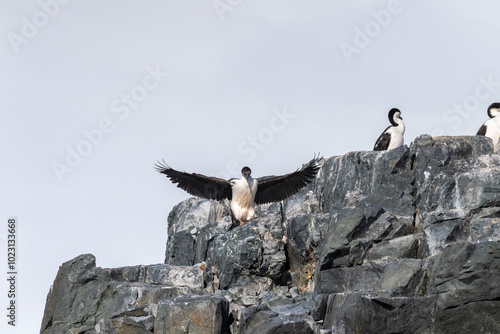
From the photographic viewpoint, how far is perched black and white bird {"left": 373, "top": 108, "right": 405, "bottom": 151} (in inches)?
861

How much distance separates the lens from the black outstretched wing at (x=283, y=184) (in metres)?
21.0

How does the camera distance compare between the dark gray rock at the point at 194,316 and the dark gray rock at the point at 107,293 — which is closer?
the dark gray rock at the point at 194,316

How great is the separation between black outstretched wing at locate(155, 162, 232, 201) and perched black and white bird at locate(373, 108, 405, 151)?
429 cm

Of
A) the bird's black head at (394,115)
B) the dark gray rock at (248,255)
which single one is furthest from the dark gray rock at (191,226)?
the bird's black head at (394,115)

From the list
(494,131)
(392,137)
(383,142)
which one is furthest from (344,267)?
→ (494,131)

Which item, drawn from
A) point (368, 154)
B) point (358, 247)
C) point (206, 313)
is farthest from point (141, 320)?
point (368, 154)

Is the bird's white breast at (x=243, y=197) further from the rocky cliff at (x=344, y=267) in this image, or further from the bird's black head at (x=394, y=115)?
the bird's black head at (x=394, y=115)

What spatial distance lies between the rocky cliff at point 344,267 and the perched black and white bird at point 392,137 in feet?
5.29

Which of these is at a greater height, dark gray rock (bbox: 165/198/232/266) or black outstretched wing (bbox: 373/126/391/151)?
black outstretched wing (bbox: 373/126/391/151)

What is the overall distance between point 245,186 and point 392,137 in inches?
170

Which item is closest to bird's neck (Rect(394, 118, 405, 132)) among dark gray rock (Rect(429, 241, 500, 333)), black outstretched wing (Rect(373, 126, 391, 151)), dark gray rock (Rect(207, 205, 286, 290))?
black outstretched wing (Rect(373, 126, 391, 151))

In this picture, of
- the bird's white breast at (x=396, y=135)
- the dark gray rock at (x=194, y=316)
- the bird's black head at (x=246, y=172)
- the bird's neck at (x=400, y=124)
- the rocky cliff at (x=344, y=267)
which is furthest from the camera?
the bird's neck at (x=400, y=124)

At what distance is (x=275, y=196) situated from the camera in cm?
2138

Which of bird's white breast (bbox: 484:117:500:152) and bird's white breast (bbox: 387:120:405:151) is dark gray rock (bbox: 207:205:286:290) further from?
bird's white breast (bbox: 484:117:500:152)
